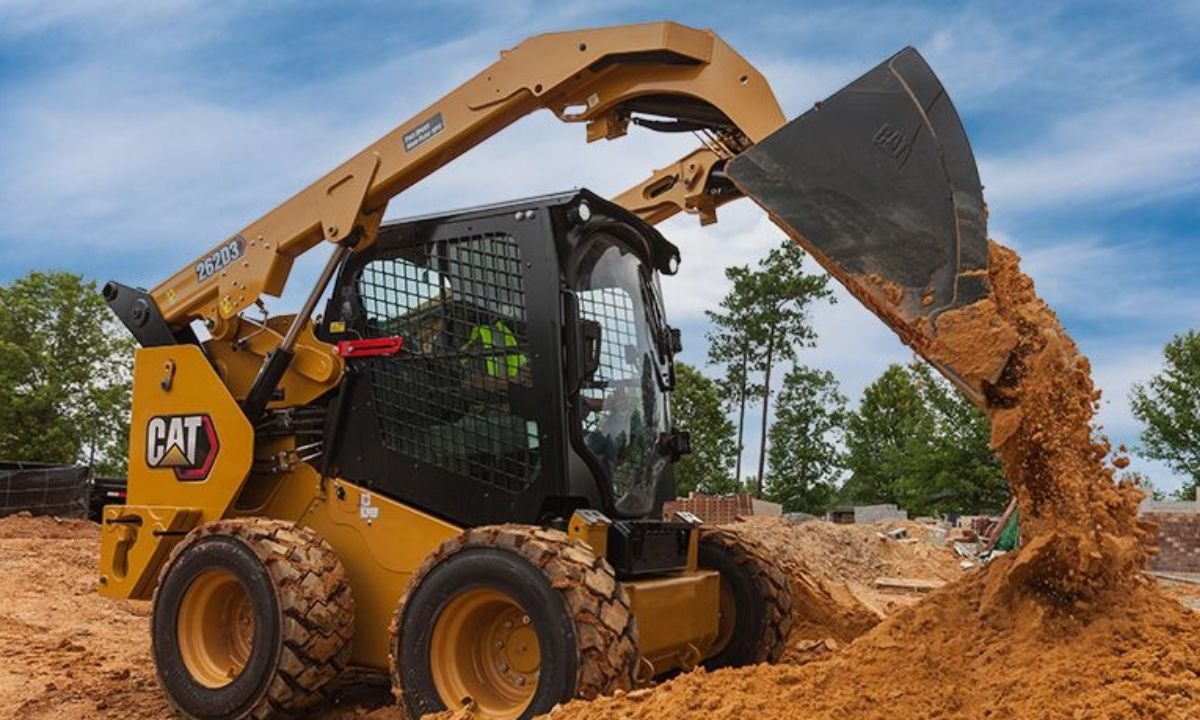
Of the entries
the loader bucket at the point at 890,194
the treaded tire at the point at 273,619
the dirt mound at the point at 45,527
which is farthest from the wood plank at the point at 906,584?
A: the dirt mound at the point at 45,527

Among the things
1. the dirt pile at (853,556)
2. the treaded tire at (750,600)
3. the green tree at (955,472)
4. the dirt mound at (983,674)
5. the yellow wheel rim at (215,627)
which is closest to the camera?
the dirt mound at (983,674)

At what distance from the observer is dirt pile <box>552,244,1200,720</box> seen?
3992 mm

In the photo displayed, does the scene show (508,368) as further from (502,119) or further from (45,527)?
(45,527)

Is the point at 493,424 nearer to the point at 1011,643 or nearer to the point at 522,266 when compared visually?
the point at 522,266

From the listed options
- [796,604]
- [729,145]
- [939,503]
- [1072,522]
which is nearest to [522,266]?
[729,145]

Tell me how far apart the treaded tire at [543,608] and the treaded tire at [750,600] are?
2065 millimetres

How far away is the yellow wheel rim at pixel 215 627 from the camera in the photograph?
6336mm

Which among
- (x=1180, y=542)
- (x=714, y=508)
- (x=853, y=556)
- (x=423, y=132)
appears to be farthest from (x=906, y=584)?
(x=423, y=132)

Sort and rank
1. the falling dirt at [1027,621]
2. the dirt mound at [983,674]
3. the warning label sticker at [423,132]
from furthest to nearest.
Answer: the warning label sticker at [423,132] → the falling dirt at [1027,621] → the dirt mound at [983,674]

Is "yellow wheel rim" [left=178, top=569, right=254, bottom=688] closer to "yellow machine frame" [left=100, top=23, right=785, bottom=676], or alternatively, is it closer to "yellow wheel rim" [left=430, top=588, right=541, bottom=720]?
"yellow machine frame" [left=100, top=23, right=785, bottom=676]

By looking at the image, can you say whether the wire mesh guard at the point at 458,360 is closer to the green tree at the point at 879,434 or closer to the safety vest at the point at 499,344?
the safety vest at the point at 499,344

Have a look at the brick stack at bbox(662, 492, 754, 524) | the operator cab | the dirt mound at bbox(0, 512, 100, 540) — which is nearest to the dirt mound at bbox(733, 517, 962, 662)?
the operator cab

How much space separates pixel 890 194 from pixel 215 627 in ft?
14.8

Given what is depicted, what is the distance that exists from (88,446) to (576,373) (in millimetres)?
38733
